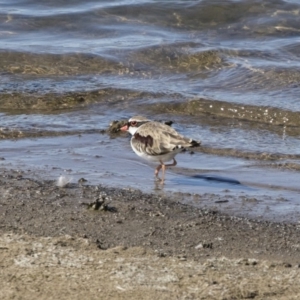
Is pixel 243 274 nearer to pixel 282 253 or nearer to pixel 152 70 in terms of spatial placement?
pixel 282 253

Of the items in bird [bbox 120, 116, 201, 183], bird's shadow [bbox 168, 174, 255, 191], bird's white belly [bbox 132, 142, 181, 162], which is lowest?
bird's shadow [bbox 168, 174, 255, 191]

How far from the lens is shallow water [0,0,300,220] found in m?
8.07

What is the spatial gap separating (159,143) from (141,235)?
196cm

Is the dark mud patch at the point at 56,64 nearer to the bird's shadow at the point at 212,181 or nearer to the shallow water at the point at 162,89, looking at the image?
the shallow water at the point at 162,89

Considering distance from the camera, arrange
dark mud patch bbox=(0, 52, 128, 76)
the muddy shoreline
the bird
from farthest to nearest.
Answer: dark mud patch bbox=(0, 52, 128, 76), the bird, the muddy shoreline

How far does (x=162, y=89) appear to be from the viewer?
38.1ft

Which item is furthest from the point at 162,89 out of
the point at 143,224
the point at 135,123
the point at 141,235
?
the point at 141,235

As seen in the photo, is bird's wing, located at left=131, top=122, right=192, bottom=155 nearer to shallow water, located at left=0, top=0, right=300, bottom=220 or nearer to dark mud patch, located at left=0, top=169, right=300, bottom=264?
shallow water, located at left=0, top=0, right=300, bottom=220

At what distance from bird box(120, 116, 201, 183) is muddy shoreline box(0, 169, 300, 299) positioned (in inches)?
29.3

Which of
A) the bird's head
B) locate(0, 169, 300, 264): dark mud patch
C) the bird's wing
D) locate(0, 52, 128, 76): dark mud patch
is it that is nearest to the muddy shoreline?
locate(0, 169, 300, 264): dark mud patch

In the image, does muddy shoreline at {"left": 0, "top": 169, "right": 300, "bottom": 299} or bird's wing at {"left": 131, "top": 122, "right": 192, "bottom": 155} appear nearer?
muddy shoreline at {"left": 0, "top": 169, "right": 300, "bottom": 299}

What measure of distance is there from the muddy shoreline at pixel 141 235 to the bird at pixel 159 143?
2.44 feet

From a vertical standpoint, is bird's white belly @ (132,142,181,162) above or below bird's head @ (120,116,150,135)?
below

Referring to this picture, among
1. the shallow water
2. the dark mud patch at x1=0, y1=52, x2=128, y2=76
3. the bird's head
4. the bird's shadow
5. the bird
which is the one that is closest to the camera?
the bird's shadow
